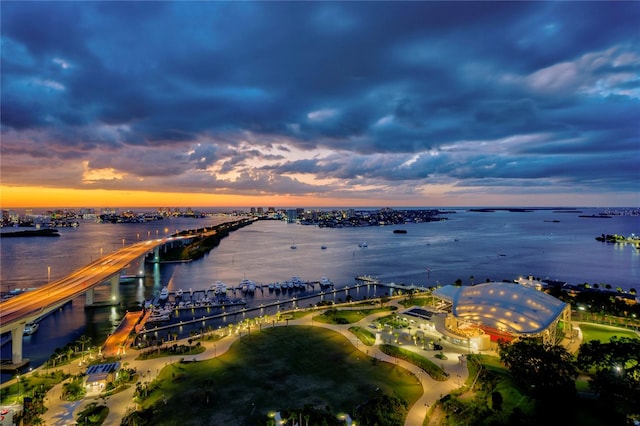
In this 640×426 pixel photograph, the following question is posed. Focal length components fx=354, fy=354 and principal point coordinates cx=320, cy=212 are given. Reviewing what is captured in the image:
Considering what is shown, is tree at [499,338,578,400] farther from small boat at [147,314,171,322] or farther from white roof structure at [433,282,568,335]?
small boat at [147,314,171,322]

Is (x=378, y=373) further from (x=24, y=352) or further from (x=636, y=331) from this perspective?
(x=24, y=352)

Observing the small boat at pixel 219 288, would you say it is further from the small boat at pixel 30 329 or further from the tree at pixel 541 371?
the tree at pixel 541 371

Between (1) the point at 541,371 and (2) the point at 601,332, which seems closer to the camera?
(1) the point at 541,371

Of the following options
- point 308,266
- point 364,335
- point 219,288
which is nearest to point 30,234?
point 308,266

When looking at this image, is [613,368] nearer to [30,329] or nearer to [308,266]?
[30,329]

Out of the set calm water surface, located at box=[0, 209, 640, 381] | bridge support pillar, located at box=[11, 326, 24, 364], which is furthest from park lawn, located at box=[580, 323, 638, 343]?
bridge support pillar, located at box=[11, 326, 24, 364]

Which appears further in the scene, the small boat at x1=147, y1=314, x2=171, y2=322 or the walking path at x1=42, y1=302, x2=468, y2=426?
the small boat at x1=147, y1=314, x2=171, y2=322
